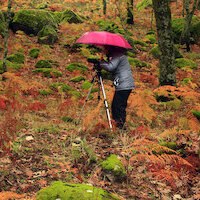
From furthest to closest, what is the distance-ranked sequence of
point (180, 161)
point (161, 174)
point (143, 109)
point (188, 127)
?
point (143, 109) < point (188, 127) < point (180, 161) < point (161, 174)

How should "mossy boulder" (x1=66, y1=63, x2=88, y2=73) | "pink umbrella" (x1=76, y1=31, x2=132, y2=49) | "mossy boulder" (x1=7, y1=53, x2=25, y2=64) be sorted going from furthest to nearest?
"mossy boulder" (x1=66, y1=63, x2=88, y2=73) < "mossy boulder" (x1=7, y1=53, x2=25, y2=64) < "pink umbrella" (x1=76, y1=31, x2=132, y2=49)

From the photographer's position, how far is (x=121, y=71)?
15.3ft

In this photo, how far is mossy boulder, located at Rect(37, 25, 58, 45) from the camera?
13.2 metres

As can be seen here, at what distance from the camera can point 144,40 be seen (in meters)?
16.0

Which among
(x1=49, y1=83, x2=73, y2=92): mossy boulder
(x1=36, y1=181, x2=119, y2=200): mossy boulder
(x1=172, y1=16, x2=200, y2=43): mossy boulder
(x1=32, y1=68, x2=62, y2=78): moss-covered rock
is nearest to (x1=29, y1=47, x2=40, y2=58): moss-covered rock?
(x1=32, y1=68, x2=62, y2=78): moss-covered rock

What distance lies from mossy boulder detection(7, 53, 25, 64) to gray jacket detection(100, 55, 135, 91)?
710 centimetres

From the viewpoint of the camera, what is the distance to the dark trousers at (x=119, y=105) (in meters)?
4.79

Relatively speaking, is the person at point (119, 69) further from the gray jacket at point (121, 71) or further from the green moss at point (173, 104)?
the green moss at point (173, 104)

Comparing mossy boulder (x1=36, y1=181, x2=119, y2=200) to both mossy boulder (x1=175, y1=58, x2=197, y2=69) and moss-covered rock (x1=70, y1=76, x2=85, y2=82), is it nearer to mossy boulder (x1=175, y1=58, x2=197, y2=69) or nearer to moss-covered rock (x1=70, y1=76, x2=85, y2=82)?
moss-covered rock (x1=70, y1=76, x2=85, y2=82)

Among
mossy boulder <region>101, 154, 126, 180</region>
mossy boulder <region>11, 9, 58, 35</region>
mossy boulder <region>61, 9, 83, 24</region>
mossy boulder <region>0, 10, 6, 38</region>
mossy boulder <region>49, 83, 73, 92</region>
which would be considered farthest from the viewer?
mossy boulder <region>61, 9, 83, 24</region>

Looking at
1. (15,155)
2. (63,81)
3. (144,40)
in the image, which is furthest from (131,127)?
(144,40)

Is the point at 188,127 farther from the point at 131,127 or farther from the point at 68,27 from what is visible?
the point at 68,27

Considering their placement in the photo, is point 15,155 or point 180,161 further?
point 15,155

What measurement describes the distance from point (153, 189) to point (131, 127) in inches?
102
